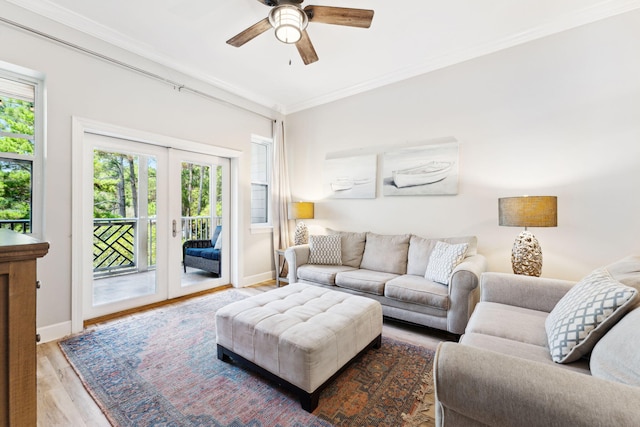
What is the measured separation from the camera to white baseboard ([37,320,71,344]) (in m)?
2.37

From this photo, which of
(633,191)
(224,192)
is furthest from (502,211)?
(224,192)

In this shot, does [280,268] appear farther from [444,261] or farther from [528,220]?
[528,220]

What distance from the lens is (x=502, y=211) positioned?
8.27ft

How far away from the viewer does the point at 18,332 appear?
28.8 inches

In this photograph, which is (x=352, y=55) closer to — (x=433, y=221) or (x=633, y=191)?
(x=433, y=221)

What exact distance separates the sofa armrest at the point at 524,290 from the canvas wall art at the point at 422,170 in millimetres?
1350

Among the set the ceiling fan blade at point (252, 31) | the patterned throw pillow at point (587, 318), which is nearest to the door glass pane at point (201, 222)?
the ceiling fan blade at point (252, 31)

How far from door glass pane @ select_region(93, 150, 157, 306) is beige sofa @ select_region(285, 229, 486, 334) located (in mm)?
1724

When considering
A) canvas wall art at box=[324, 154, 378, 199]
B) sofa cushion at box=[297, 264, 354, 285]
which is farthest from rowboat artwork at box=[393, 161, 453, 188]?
sofa cushion at box=[297, 264, 354, 285]

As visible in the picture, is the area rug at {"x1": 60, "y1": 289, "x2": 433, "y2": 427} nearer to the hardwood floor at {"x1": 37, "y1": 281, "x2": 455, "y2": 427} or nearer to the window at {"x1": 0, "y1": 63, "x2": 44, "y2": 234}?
the hardwood floor at {"x1": 37, "y1": 281, "x2": 455, "y2": 427}

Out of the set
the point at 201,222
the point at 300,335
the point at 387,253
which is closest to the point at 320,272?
the point at 387,253

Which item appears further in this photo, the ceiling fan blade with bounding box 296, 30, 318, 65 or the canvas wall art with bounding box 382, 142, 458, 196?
the canvas wall art with bounding box 382, 142, 458, 196

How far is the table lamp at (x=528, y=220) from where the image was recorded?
2.31m

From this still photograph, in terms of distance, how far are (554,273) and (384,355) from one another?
6.36 feet
